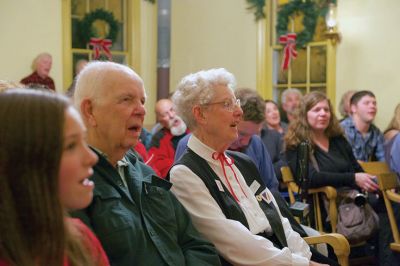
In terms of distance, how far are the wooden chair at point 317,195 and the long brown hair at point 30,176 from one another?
2748 millimetres

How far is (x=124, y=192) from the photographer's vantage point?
195 cm

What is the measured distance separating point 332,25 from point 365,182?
3381 mm

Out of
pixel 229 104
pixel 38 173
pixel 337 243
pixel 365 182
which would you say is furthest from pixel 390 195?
pixel 38 173

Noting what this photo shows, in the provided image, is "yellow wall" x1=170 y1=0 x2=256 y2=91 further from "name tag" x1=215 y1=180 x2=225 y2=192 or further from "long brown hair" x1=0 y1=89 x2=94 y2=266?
"long brown hair" x1=0 y1=89 x2=94 y2=266

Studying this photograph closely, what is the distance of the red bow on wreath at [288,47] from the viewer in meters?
7.46

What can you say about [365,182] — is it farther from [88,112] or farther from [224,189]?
[88,112]

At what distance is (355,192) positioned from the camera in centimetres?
402

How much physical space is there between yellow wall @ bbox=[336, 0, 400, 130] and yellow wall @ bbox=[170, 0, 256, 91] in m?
1.49

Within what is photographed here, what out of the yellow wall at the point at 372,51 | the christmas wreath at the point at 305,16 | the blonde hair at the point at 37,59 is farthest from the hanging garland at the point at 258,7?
the blonde hair at the point at 37,59

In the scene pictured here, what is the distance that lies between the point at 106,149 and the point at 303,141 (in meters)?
2.35

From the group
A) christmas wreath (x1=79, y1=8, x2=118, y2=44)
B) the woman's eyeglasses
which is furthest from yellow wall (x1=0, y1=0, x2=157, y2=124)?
the woman's eyeglasses

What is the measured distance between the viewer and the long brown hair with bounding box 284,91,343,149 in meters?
4.14

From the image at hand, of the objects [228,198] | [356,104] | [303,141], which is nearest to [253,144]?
[303,141]

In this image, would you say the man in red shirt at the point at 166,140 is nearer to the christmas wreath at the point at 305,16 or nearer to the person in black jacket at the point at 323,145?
the person in black jacket at the point at 323,145
